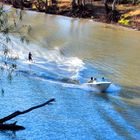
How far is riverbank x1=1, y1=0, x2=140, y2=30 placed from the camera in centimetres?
9400

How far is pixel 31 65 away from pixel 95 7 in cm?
5733

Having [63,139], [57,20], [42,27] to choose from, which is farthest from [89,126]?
[57,20]

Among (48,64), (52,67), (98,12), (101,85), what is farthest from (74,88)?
(98,12)

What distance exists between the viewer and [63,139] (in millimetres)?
30875

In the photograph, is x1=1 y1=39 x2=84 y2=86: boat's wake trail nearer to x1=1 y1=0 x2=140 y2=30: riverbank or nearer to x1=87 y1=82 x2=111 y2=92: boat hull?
x1=87 y1=82 x2=111 y2=92: boat hull

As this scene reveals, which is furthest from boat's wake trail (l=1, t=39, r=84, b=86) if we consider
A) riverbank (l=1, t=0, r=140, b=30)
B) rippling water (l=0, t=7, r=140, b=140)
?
riverbank (l=1, t=0, r=140, b=30)

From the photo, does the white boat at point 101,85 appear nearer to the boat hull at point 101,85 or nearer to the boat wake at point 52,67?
the boat hull at point 101,85

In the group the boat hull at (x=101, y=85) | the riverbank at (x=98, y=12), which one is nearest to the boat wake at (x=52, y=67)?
the boat hull at (x=101, y=85)

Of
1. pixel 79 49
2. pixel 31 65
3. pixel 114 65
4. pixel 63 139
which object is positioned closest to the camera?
pixel 63 139

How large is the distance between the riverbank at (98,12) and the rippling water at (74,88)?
60.2ft

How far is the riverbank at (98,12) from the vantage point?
94.0 meters

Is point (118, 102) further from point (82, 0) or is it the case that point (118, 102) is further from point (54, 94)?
point (82, 0)

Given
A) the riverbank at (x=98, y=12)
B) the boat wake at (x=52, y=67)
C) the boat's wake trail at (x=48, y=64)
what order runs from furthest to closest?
the riverbank at (x=98, y=12), the boat's wake trail at (x=48, y=64), the boat wake at (x=52, y=67)

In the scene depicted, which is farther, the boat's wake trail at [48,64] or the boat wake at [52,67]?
the boat's wake trail at [48,64]
